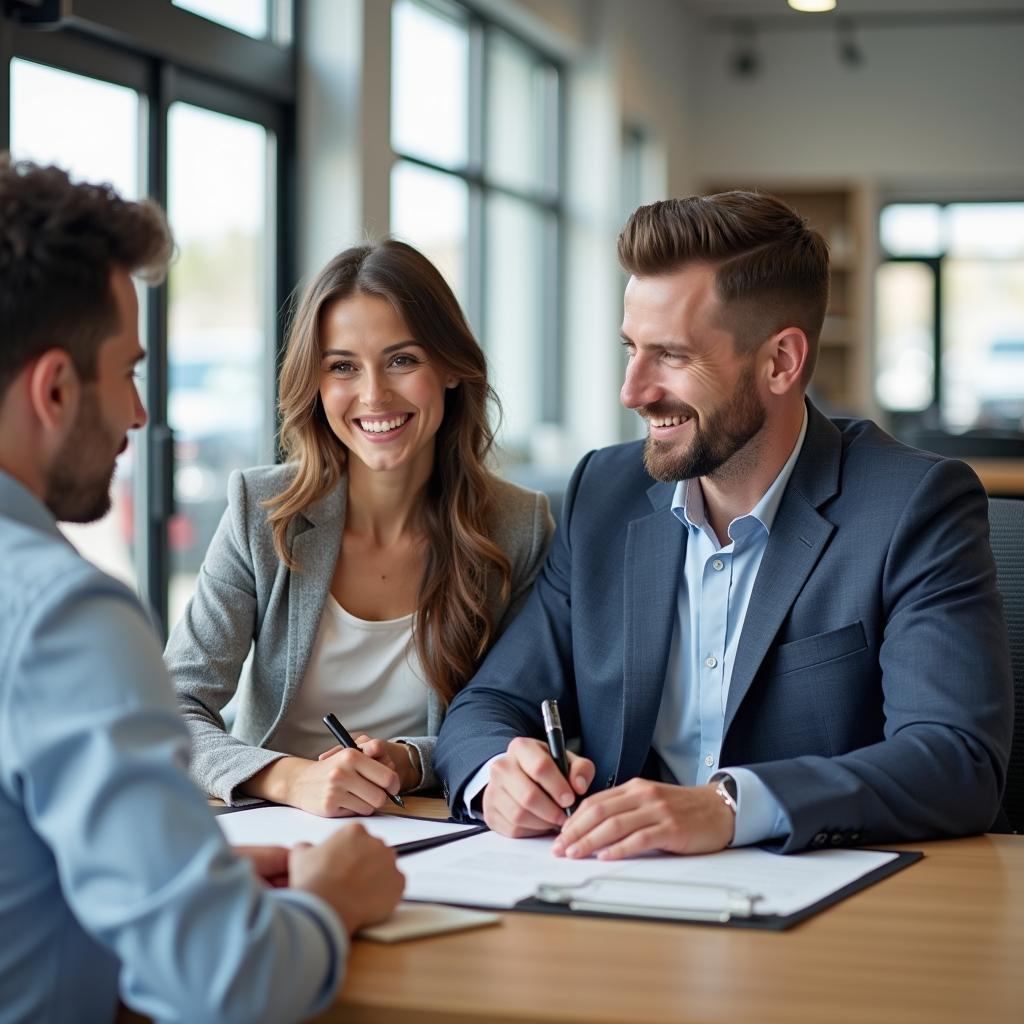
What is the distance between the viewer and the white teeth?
2.16m

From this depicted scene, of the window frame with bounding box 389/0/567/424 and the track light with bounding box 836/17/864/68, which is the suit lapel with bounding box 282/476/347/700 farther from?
the track light with bounding box 836/17/864/68

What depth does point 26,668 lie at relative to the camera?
3.18 feet

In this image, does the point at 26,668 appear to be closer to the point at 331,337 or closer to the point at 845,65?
the point at 331,337

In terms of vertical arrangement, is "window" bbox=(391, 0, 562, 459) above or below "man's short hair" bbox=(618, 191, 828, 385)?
above

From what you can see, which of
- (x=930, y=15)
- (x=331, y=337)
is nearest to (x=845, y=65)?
(x=930, y=15)

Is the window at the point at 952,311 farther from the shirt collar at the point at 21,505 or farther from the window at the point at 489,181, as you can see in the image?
the shirt collar at the point at 21,505

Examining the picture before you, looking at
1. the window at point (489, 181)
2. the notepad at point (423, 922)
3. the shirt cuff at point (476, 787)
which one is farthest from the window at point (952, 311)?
the notepad at point (423, 922)

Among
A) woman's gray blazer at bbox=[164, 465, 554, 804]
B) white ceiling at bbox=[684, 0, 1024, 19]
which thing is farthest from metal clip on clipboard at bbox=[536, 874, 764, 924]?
white ceiling at bbox=[684, 0, 1024, 19]

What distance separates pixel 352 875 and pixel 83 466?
1.32 ft

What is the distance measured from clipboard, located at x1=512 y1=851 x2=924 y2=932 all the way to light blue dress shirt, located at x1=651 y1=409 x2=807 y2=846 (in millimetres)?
539

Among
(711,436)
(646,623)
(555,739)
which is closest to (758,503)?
(711,436)

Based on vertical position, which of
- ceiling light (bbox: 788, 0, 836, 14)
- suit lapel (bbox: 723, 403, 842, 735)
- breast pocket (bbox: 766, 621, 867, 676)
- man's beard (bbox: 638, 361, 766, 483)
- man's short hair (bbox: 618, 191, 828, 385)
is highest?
ceiling light (bbox: 788, 0, 836, 14)

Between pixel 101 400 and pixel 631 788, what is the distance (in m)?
0.68

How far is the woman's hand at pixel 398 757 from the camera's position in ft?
6.06
